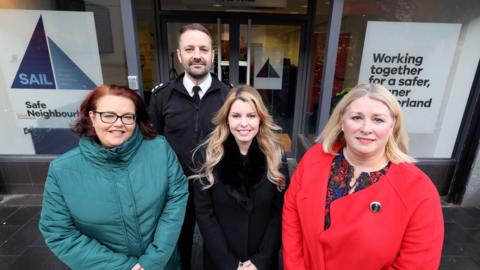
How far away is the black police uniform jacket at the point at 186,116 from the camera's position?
1.96 metres

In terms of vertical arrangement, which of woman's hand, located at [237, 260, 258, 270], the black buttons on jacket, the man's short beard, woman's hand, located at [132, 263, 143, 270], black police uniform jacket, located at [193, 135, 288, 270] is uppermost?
the man's short beard

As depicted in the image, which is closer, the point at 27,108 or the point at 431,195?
the point at 431,195

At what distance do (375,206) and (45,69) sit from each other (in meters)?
4.25

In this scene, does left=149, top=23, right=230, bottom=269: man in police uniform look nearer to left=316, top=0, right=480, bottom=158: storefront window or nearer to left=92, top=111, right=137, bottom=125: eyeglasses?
left=92, top=111, right=137, bottom=125: eyeglasses

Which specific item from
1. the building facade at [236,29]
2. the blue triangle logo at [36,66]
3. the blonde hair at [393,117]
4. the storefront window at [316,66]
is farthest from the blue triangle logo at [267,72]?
the blonde hair at [393,117]

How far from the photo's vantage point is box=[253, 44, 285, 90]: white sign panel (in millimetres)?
4625

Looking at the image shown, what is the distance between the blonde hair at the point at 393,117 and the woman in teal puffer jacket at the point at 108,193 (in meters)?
0.97

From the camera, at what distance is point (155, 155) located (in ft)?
5.02

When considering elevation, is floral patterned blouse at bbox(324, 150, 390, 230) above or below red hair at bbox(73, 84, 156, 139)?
below

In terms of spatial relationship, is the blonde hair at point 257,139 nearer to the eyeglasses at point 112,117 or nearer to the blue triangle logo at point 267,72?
the eyeglasses at point 112,117

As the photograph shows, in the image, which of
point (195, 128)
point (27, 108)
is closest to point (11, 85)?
point (27, 108)

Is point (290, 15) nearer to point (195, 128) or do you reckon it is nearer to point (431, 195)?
point (195, 128)

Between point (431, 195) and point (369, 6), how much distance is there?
3341 millimetres

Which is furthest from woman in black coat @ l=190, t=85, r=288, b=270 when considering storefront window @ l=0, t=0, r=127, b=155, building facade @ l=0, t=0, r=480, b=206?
storefront window @ l=0, t=0, r=127, b=155
